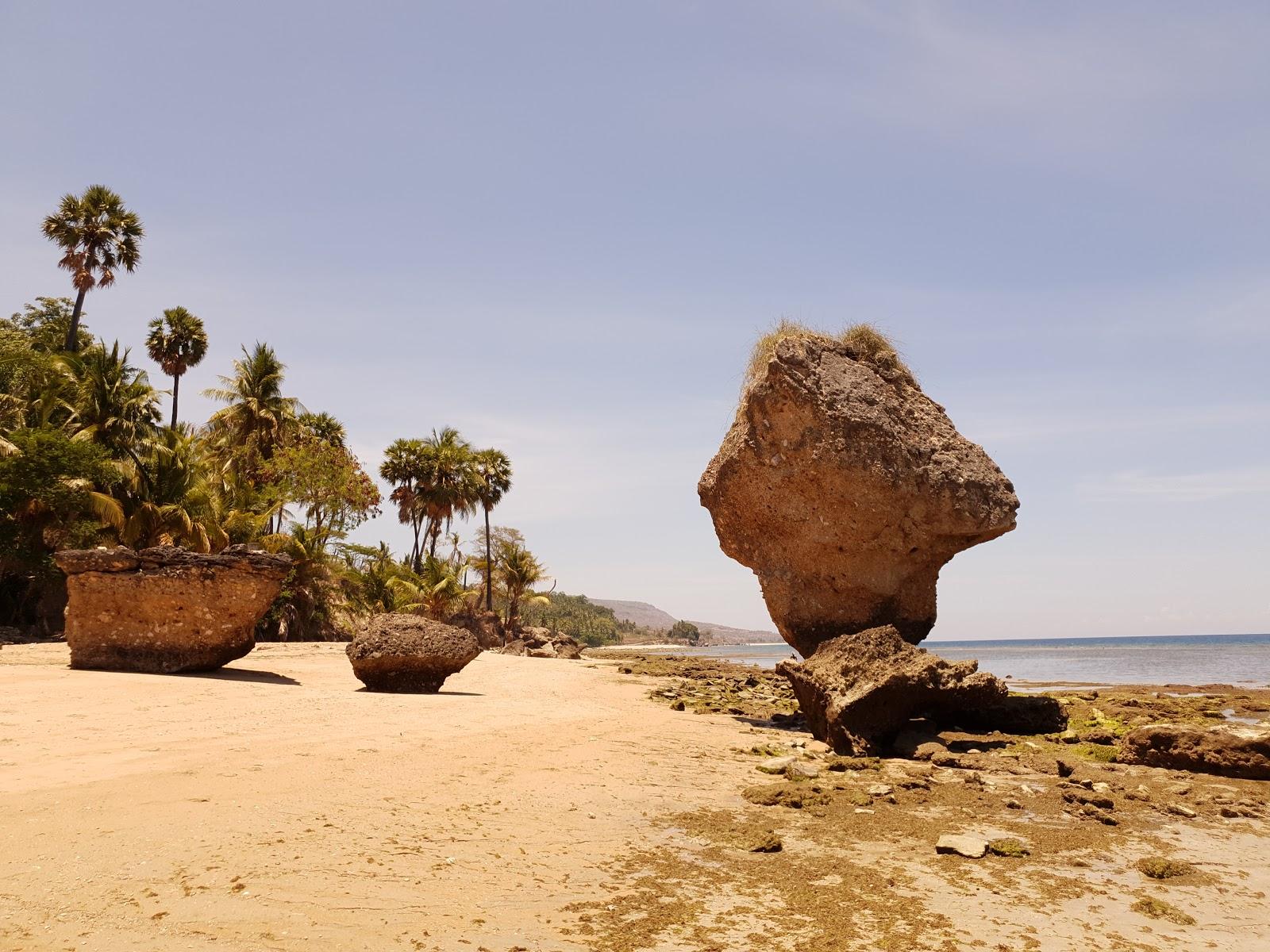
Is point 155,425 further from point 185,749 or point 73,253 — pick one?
point 185,749

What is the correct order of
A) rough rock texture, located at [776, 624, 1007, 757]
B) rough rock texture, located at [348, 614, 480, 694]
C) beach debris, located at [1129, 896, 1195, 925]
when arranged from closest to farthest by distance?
beach debris, located at [1129, 896, 1195, 925]
rough rock texture, located at [776, 624, 1007, 757]
rough rock texture, located at [348, 614, 480, 694]

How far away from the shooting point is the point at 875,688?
10.8 metres

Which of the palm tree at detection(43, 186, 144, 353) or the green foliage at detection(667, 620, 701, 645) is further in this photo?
the green foliage at detection(667, 620, 701, 645)

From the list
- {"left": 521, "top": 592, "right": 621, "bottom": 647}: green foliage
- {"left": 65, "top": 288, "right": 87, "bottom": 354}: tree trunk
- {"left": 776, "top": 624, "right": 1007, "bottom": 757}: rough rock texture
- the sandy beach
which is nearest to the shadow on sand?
the sandy beach

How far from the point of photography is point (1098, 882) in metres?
5.47

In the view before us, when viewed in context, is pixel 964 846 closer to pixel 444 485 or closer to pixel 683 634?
pixel 444 485

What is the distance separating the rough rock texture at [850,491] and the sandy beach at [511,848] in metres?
4.62

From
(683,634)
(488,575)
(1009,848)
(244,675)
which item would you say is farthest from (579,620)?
(1009,848)

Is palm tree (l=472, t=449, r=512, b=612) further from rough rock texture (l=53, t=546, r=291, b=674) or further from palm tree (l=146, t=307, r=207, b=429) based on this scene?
rough rock texture (l=53, t=546, r=291, b=674)

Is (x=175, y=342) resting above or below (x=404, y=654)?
above

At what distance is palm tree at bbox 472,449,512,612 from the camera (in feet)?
145

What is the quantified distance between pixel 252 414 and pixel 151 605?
28047mm

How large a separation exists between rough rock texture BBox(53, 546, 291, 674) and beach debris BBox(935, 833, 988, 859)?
10809 mm

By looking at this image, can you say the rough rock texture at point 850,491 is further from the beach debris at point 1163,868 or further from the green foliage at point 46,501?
the green foliage at point 46,501
